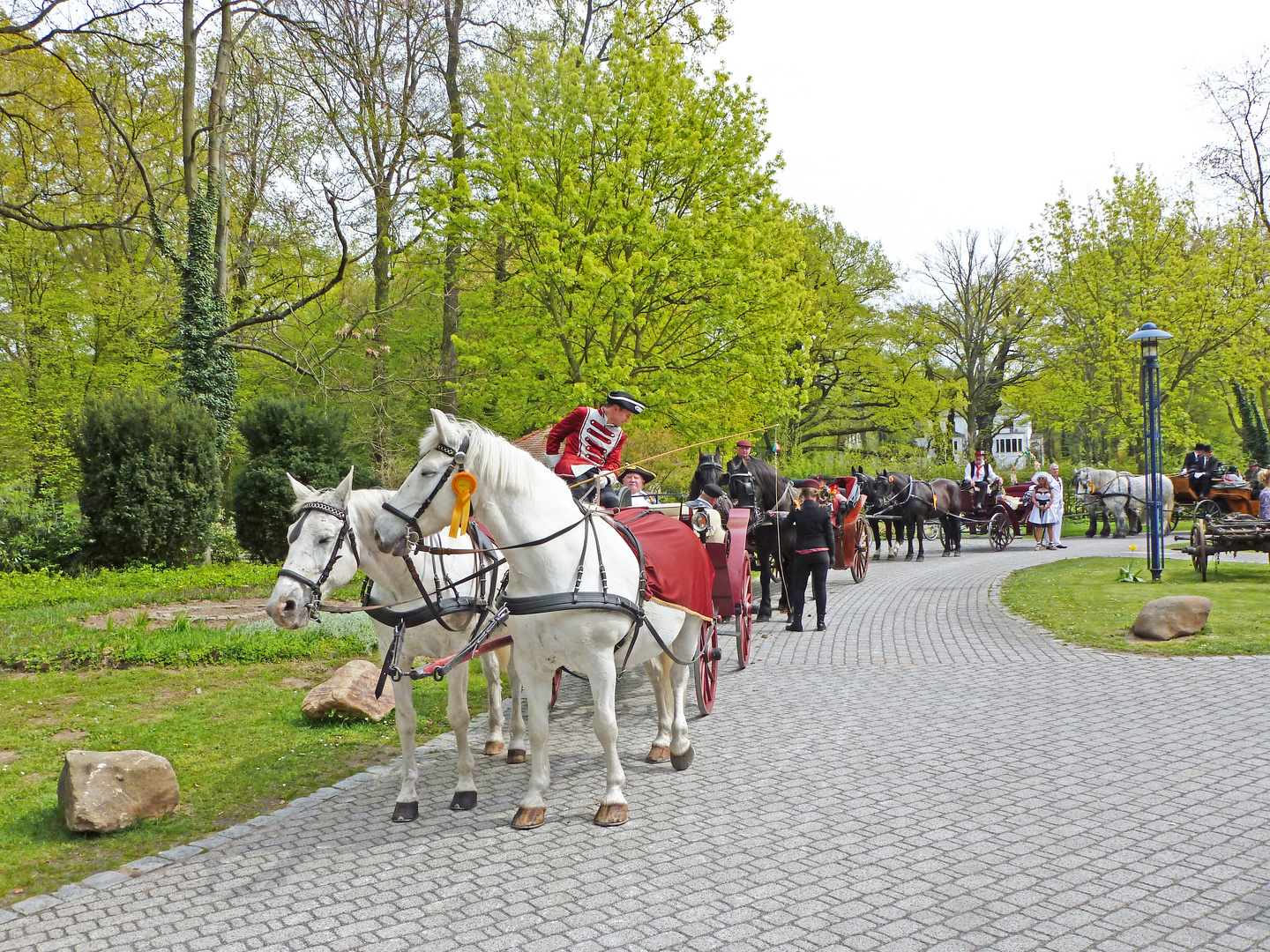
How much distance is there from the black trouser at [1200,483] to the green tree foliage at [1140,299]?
5539mm

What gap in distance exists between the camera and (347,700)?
23.1 feet

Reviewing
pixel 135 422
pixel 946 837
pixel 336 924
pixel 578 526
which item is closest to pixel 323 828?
pixel 336 924

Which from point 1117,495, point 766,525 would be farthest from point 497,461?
point 1117,495

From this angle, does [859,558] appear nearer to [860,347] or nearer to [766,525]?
[766,525]

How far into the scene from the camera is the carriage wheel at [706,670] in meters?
7.03

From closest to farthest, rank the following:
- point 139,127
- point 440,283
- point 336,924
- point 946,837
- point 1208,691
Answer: point 336,924 < point 946,837 < point 1208,691 < point 440,283 < point 139,127

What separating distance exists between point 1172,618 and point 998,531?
13.2 m

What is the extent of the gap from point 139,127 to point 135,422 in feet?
33.8

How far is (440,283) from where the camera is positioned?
19.1 metres

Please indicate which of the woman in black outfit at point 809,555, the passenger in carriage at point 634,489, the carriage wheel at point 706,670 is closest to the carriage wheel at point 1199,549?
the woman in black outfit at point 809,555

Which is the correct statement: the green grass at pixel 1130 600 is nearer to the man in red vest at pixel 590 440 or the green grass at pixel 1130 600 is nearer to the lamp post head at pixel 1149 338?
the lamp post head at pixel 1149 338

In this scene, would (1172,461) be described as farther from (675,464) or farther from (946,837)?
(946,837)

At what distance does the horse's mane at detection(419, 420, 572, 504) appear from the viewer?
15.0ft

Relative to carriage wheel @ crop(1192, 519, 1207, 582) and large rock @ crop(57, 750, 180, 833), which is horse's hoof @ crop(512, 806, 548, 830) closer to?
large rock @ crop(57, 750, 180, 833)
